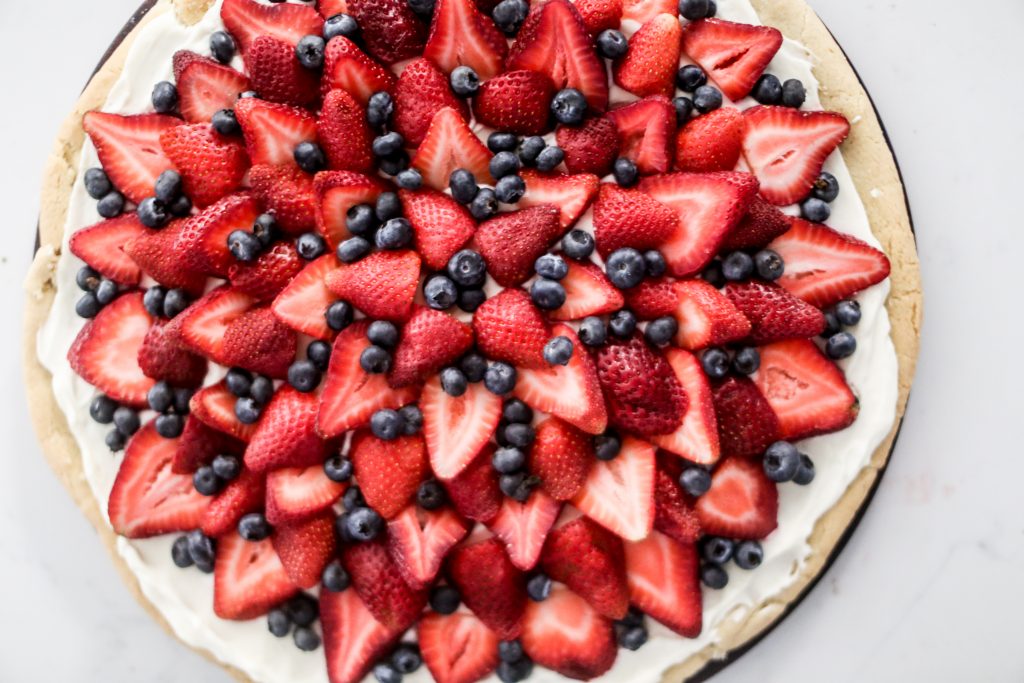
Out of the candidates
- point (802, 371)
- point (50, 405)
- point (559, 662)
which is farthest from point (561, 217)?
point (50, 405)

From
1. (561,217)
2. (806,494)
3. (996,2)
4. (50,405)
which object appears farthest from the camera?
(996,2)

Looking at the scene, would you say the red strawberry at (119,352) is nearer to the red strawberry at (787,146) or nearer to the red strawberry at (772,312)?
the red strawberry at (772,312)

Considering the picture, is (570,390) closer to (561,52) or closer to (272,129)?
(561,52)

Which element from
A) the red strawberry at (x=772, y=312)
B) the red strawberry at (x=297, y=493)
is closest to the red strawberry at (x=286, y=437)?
the red strawberry at (x=297, y=493)

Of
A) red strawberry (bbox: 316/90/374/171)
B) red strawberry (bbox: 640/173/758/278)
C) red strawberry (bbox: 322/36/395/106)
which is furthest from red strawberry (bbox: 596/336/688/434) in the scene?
red strawberry (bbox: 322/36/395/106)

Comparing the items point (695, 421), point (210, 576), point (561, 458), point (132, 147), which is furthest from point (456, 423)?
point (132, 147)

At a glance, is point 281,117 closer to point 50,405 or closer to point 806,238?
point 50,405
